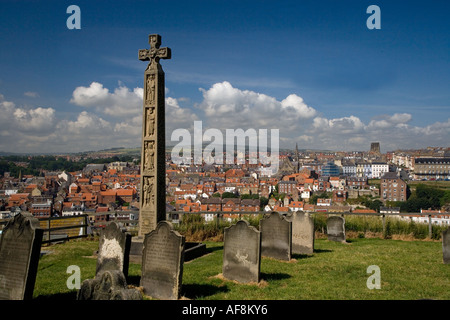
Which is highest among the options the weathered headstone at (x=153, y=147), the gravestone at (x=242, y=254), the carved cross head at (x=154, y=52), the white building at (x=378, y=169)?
the carved cross head at (x=154, y=52)

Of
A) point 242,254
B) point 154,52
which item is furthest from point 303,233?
point 154,52

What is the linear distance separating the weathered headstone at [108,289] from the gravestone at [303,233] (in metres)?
7.87

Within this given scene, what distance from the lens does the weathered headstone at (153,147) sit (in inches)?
430

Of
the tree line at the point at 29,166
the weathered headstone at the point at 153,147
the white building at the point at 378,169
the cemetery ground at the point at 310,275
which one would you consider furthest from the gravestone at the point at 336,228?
the white building at the point at 378,169

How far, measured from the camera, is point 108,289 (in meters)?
4.71

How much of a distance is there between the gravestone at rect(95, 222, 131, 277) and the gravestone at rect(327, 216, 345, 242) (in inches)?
374

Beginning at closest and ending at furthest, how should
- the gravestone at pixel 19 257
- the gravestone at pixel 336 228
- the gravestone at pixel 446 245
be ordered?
1. the gravestone at pixel 19 257
2. the gravestone at pixel 446 245
3. the gravestone at pixel 336 228

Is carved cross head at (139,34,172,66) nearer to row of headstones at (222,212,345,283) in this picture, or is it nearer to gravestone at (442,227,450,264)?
row of headstones at (222,212,345,283)

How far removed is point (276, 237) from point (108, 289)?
6547mm

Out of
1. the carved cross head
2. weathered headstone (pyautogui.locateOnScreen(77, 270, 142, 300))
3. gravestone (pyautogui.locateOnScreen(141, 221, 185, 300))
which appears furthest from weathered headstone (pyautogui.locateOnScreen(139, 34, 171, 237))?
weathered headstone (pyautogui.locateOnScreen(77, 270, 142, 300))

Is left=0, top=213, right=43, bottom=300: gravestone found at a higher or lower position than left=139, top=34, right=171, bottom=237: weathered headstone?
lower

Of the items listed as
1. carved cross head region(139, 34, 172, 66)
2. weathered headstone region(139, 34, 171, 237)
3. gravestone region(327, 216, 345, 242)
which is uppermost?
carved cross head region(139, 34, 172, 66)

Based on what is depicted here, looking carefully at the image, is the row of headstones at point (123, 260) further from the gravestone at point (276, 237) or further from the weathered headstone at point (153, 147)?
the weathered headstone at point (153, 147)

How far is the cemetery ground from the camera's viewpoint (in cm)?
686
